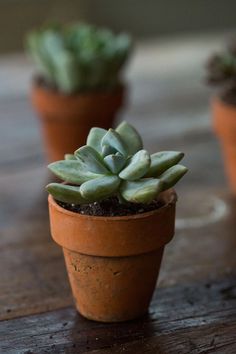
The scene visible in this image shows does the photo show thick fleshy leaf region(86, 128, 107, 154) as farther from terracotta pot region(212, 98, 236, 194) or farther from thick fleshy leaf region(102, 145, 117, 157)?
terracotta pot region(212, 98, 236, 194)

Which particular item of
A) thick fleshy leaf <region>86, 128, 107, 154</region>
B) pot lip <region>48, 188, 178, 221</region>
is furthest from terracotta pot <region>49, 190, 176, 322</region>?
thick fleshy leaf <region>86, 128, 107, 154</region>

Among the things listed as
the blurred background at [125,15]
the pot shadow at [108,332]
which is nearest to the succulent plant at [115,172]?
the pot shadow at [108,332]

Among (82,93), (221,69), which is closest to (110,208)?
(221,69)

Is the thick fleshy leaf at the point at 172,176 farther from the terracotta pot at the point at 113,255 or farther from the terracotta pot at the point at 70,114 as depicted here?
the terracotta pot at the point at 70,114

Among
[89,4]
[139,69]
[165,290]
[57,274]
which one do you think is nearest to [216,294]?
[165,290]

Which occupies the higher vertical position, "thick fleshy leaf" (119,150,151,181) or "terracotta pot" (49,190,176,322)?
"thick fleshy leaf" (119,150,151,181)
